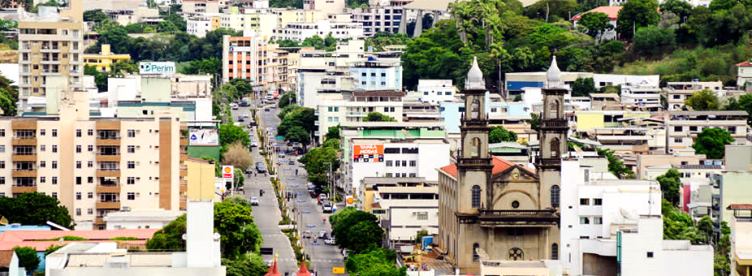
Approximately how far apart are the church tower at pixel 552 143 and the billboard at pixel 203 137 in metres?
25.0

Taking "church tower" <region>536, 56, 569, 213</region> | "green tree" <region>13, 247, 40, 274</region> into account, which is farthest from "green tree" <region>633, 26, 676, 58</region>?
"green tree" <region>13, 247, 40, 274</region>

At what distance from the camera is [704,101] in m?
105

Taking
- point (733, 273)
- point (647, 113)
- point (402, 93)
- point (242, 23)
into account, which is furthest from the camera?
point (242, 23)

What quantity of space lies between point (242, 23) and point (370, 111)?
6284cm

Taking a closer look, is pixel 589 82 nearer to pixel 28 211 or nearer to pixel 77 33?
pixel 77 33

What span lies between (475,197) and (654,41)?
5339 cm

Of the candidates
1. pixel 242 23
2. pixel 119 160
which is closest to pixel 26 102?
pixel 119 160

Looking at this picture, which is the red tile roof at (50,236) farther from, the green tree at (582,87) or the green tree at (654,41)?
the green tree at (654,41)

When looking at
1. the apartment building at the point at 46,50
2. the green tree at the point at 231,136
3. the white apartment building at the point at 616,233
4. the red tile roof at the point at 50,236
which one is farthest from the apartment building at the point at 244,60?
the white apartment building at the point at 616,233

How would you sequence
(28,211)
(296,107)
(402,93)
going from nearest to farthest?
(28,211) → (402,93) → (296,107)

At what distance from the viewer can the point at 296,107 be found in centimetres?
11912

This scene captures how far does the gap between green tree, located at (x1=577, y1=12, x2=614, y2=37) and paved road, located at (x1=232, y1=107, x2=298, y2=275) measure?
90.7 ft

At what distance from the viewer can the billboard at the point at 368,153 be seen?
88.4 m

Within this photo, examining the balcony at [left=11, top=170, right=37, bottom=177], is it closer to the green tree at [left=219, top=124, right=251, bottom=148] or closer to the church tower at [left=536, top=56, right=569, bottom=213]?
the church tower at [left=536, top=56, right=569, bottom=213]
